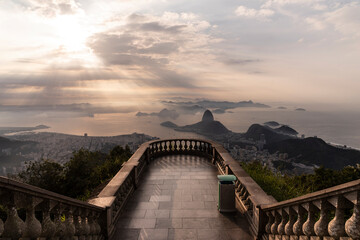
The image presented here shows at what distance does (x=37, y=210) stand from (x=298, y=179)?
17.4m

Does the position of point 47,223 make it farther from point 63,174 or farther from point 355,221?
point 63,174

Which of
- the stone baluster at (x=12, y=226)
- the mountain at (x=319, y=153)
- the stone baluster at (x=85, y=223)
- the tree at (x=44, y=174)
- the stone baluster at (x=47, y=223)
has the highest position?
the stone baluster at (x=12, y=226)

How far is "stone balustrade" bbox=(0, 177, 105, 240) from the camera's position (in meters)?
2.90

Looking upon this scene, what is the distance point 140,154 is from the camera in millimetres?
12984

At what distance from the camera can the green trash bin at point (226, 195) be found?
816cm

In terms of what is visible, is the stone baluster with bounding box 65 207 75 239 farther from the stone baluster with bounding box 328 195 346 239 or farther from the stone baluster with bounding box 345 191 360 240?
the stone baluster with bounding box 345 191 360 240

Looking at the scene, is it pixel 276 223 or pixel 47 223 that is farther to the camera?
pixel 276 223

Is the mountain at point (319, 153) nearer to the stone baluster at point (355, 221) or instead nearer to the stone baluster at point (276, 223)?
the stone baluster at point (276, 223)

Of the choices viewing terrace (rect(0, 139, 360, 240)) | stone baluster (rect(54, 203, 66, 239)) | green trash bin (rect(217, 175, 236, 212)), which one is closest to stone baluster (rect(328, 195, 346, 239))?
viewing terrace (rect(0, 139, 360, 240))

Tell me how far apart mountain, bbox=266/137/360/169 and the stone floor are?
5560 cm

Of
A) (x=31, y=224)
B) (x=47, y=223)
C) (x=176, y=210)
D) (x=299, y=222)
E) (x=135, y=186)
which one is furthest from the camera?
(x=135, y=186)

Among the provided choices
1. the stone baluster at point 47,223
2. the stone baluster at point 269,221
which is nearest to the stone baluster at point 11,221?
the stone baluster at point 47,223

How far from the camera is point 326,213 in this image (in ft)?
11.9

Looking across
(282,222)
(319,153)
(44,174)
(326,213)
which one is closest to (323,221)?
(326,213)
